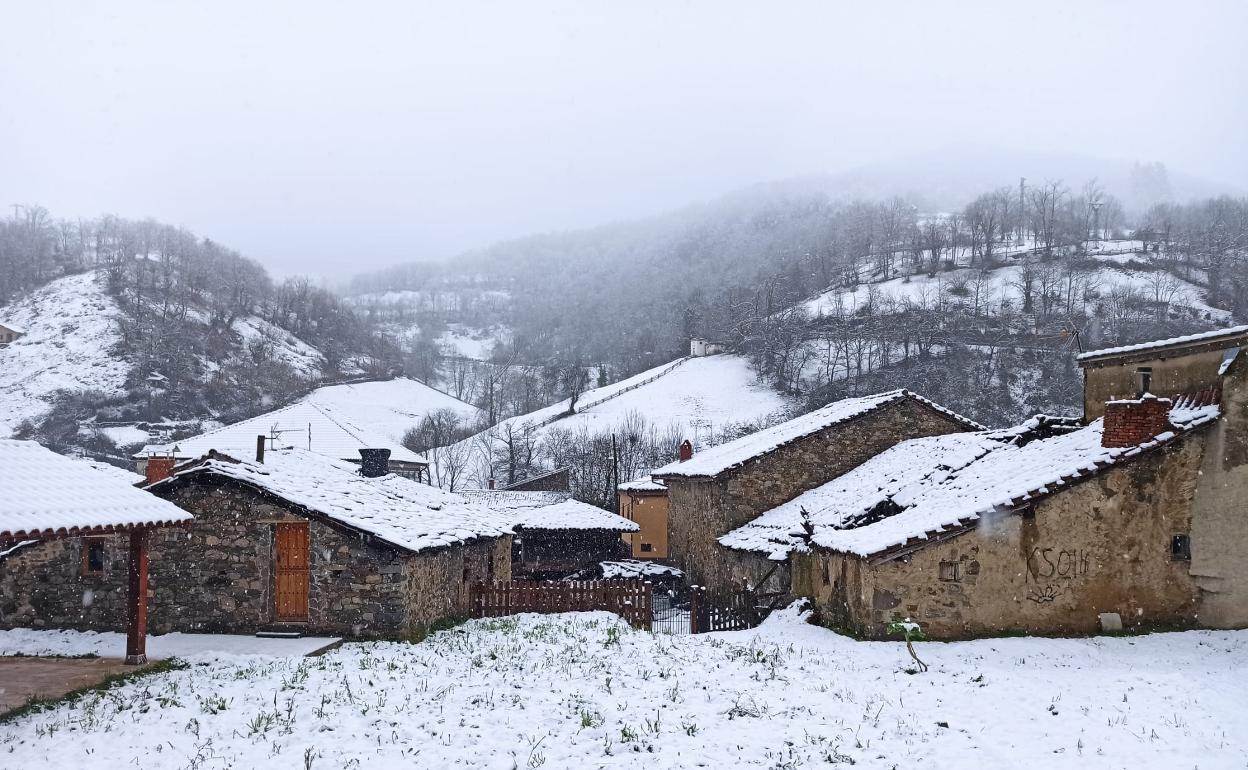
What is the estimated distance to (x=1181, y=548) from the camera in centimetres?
1541

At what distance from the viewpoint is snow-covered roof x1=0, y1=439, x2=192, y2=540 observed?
33.9 feet

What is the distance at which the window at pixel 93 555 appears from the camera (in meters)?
16.2

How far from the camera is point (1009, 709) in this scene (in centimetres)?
1090

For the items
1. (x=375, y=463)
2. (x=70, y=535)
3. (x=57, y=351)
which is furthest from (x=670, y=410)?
(x=70, y=535)

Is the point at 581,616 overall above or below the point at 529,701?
below

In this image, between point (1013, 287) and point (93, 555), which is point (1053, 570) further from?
point (1013, 287)

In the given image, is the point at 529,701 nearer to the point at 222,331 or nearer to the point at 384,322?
the point at 222,331

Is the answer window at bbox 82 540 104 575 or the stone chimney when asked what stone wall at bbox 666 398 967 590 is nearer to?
the stone chimney

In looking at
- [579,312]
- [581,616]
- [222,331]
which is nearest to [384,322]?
[579,312]

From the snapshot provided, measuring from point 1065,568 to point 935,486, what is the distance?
428cm

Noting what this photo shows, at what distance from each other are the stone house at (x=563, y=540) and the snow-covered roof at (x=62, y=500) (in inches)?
830

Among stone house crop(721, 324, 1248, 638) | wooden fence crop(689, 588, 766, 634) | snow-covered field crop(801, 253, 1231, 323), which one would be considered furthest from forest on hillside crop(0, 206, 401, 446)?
stone house crop(721, 324, 1248, 638)

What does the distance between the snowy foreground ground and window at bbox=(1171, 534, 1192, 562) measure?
1389 millimetres

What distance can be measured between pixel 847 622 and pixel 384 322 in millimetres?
154995
